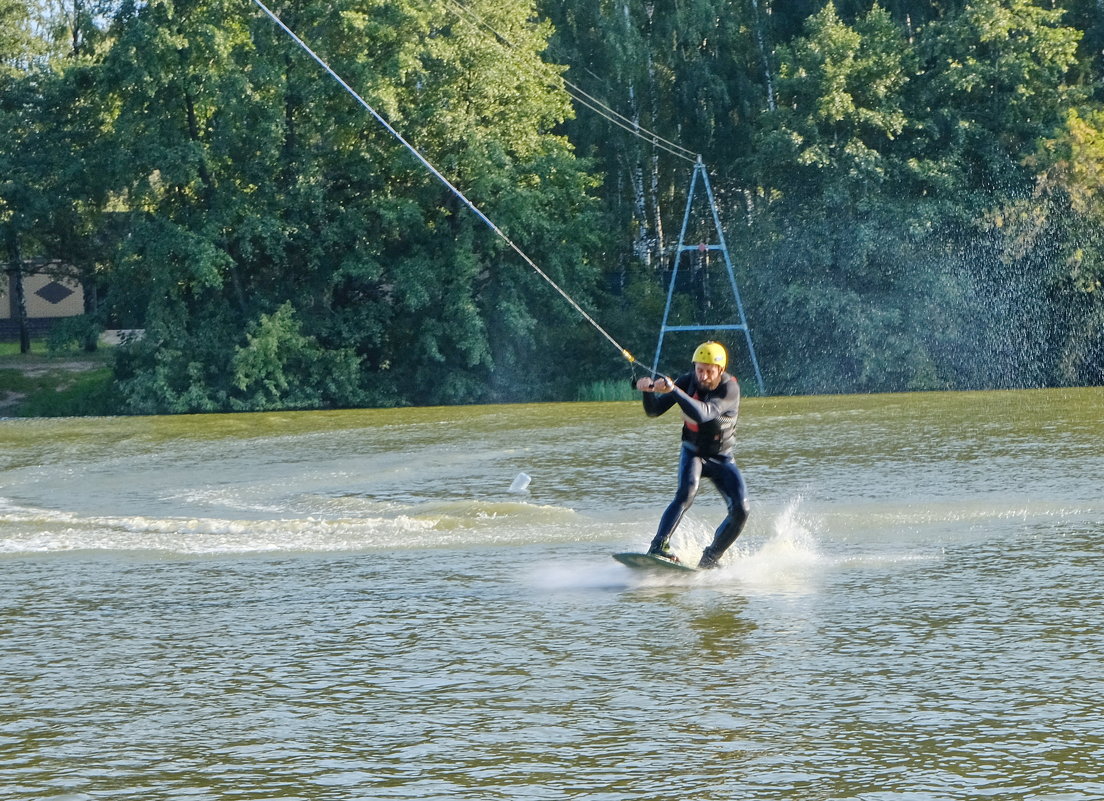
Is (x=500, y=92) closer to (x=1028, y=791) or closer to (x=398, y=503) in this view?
(x=398, y=503)

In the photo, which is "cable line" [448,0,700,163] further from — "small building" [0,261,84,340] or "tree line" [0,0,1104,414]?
"small building" [0,261,84,340]

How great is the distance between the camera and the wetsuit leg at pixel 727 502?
1112 centimetres

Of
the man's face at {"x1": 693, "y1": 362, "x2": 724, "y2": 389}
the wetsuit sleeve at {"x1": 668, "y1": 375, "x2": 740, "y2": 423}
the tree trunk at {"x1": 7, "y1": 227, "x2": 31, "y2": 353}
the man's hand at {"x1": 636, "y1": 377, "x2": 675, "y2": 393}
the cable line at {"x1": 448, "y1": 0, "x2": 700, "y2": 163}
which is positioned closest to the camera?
the man's hand at {"x1": 636, "y1": 377, "x2": 675, "y2": 393}

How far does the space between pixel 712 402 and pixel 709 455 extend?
1.34ft

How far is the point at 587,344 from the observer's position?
40.6 m

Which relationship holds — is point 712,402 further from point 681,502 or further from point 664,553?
point 664,553

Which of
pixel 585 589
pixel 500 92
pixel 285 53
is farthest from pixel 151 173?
pixel 585 589

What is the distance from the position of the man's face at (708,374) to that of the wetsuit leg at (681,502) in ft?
1.78

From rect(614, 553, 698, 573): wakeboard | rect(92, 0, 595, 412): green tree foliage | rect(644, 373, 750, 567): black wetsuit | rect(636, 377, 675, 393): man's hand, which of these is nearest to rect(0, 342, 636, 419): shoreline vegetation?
rect(92, 0, 595, 412): green tree foliage

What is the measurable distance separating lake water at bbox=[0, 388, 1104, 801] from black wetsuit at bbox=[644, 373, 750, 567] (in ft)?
1.16

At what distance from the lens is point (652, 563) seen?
36.5ft

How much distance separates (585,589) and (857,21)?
30941mm

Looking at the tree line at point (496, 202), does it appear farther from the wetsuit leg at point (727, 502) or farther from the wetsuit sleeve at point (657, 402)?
the wetsuit sleeve at point (657, 402)

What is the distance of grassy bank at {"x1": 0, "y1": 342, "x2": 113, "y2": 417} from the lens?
130ft
